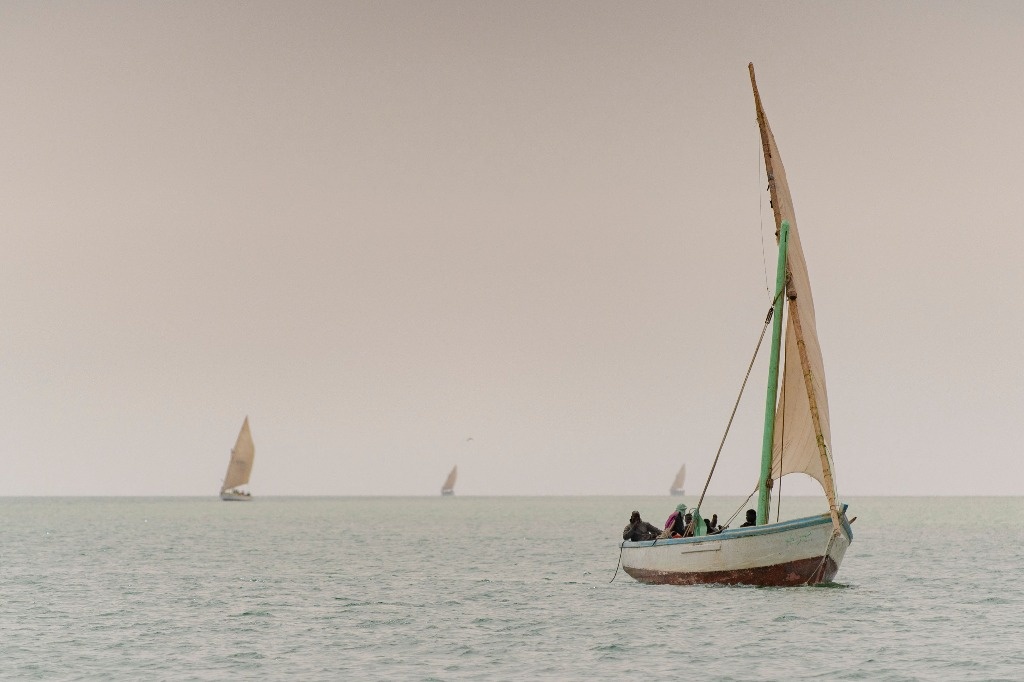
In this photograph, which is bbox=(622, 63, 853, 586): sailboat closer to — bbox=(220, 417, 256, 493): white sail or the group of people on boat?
the group of people on boat

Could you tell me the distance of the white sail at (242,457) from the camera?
190150mm

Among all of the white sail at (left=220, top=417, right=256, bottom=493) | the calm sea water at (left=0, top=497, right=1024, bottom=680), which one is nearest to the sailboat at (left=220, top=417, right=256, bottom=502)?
the white sail at (left=220, top=417, right=256, bottom=493)

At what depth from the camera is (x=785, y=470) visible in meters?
40.4

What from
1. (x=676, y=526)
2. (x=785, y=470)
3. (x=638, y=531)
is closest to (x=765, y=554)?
(x=785, y=470)

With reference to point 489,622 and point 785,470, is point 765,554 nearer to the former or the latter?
point 785,470

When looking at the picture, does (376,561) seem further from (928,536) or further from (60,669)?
(928,536)

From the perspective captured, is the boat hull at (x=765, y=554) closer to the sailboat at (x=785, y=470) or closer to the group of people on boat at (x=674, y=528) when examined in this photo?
the sailboat at (x=785, y=470)

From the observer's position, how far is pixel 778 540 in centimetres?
3794

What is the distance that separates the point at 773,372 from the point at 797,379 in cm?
82

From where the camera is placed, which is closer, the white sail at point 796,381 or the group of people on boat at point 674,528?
the white sail at point 796,381

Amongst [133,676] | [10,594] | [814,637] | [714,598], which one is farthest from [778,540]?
[10,594]

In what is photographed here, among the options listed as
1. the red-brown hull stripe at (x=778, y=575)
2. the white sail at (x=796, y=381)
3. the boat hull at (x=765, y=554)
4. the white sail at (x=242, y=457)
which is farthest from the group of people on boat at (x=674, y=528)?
the white sail at (x=242, y=457)

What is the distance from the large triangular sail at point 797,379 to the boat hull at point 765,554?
5.40 feet

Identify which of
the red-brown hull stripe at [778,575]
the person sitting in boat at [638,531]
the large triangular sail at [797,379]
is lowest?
the red-brown hull stripe at [778,575]
